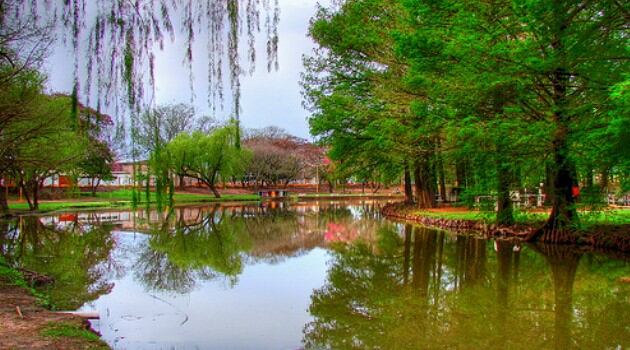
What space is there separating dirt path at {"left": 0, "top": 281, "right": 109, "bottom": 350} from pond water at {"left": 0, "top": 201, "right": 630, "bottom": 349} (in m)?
0.62

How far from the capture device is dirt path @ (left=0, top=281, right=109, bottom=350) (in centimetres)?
528

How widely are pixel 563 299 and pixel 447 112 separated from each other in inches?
277

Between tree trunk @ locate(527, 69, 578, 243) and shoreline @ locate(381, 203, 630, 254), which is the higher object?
tree trunk @ locate(527, 69, 578, 243)

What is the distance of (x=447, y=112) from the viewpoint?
1461 cm

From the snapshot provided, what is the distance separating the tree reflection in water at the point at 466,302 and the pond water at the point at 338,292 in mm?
25

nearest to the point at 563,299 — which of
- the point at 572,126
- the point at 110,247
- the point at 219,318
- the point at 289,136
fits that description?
the point at 572,126

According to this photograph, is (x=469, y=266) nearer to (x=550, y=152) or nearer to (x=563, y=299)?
(x=563, y=299)

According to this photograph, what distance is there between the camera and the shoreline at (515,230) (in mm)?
14328

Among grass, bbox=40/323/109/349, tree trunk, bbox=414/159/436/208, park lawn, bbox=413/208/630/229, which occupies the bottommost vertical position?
grass, bbox=40/323/109/349

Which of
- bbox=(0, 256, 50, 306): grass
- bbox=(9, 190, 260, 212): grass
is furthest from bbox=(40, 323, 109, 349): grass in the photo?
bbox=(9, 190, 260, 212): grass

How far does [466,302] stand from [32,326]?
6152 millimetres

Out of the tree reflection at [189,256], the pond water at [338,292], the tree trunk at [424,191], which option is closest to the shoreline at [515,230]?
the pond water at [338,292]

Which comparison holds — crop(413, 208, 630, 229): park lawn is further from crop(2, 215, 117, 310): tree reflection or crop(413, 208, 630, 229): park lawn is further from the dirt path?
the dirt path

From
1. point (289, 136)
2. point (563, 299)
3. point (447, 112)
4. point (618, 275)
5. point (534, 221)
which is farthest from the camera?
point (289, 136)
